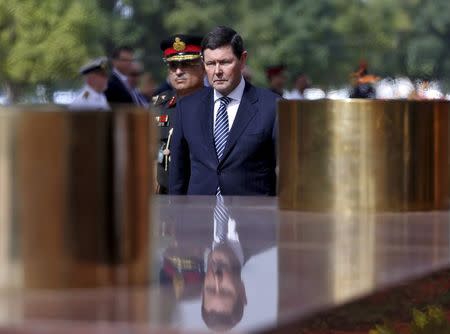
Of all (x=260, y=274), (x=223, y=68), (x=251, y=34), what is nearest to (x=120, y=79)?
(x=223, y=68)

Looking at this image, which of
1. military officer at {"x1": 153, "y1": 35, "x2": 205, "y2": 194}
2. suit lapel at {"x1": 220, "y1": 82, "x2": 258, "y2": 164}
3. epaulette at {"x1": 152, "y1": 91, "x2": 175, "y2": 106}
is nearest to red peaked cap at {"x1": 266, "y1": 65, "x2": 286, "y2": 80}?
military officer at {"x1": 153, "y1": 35, "x2": 205, "y2": 194}

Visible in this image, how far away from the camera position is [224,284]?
6.59ft

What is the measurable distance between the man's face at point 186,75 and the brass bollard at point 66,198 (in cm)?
709

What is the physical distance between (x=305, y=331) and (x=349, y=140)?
2.14ft

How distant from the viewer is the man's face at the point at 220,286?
180 centimetres

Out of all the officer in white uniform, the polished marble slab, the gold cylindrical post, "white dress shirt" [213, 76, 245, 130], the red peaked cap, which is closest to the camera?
the polished marble slab

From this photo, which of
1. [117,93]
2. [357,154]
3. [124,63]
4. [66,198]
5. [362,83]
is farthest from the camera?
[362,83]

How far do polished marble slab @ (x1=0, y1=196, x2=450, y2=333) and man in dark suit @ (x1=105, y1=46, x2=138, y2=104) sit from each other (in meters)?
13.1

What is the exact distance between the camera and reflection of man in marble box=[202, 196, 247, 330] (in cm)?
170

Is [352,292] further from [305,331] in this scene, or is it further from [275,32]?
[275,32]

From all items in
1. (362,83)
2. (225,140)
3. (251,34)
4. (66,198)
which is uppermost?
(251,34)

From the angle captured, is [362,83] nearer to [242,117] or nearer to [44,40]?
[242,117]

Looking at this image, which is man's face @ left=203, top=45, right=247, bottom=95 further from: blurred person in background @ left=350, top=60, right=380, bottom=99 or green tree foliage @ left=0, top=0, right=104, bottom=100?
green tree foliage @ left=0, top=0, right=104, bottom=100

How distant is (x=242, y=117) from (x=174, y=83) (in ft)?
8.38
